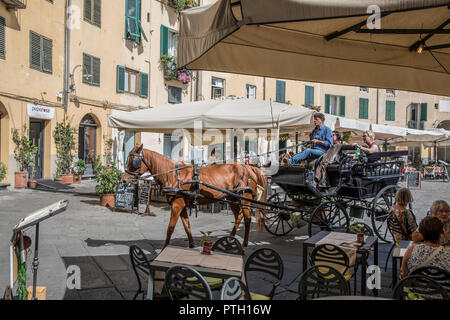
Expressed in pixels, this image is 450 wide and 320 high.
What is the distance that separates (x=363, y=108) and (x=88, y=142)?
76.8 feet

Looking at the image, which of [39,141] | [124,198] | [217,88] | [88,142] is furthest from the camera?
[217,88]

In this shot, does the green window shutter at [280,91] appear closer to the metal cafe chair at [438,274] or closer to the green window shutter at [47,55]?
the green window shutter at [47,55]

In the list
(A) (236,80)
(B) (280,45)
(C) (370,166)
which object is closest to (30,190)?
(C) (370,166)

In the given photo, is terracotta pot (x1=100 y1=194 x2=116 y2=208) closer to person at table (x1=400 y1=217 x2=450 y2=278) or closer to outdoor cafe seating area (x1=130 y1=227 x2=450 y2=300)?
outdoor cafe seating area (x1=130 y1=227 x2=450 y2=300)

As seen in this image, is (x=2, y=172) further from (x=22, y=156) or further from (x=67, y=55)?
(x=67, y=55)

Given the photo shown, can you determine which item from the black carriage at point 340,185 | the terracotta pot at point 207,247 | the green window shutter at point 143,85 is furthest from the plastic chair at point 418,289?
the green window shutter at point 143,85

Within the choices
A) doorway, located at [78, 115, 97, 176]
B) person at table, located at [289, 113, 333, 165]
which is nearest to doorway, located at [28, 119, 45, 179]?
doorway, located at [78, 115, 97, 176]

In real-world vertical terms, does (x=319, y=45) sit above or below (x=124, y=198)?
above

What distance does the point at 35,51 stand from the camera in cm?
1501

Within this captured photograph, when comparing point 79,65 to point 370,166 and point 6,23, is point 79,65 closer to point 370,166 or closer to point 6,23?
point 6,23

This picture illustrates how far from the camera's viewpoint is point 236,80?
25.5 m

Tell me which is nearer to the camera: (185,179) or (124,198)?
(185,179)

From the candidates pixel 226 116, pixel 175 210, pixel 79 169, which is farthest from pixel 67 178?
pixel 175 210

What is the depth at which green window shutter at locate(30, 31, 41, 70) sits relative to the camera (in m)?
14.8
